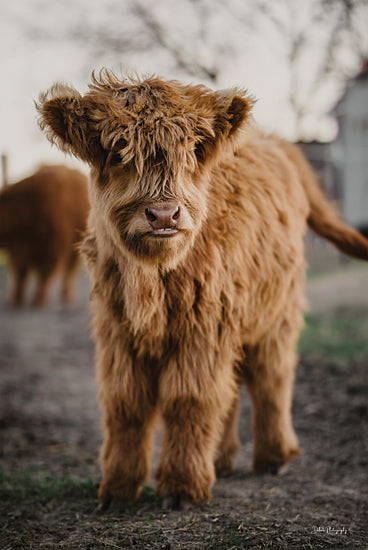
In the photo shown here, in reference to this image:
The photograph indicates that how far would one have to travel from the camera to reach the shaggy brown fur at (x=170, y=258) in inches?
105

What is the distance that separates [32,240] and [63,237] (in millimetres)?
553

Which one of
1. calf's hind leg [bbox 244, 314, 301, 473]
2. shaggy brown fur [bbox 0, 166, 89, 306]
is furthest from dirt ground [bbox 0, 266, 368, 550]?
shaggy brown fur [bbox 0, 166, 89, 306]

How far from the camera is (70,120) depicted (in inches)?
106

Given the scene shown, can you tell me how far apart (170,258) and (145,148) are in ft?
1.75

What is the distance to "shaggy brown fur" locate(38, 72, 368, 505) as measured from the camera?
105 inches

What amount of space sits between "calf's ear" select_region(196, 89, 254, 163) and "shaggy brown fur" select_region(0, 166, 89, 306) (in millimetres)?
7355

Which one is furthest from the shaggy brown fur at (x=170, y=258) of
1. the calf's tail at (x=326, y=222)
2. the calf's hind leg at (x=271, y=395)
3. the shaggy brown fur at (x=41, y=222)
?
the shaggy brown fur at (x=41, y=222)

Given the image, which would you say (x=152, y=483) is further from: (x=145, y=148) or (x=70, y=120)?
(x=70, y=120)

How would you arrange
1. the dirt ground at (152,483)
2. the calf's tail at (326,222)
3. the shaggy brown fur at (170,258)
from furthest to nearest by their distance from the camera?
the calf's tail at (326,222)
the shaggy brown fur at (170,258)
the dirt ground at (152,483)

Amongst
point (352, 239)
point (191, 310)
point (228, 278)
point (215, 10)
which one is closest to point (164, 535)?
point (191, 310)

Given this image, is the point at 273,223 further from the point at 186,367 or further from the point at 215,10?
the point at 215,10

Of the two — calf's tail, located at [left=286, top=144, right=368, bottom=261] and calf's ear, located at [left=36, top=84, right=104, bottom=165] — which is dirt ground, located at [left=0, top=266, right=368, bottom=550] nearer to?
calf's tail, located at [left=286, top=144, right=368, bottom=261]

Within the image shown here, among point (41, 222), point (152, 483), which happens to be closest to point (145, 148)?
point (152, 483)

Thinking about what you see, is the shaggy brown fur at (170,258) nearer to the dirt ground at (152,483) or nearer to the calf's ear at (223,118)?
the calf's ear at (223,118)
